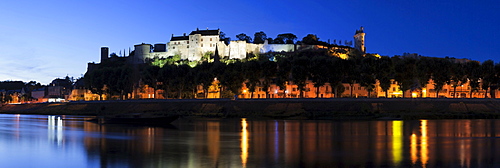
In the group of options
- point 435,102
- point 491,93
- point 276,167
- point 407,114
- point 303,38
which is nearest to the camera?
point 276,167

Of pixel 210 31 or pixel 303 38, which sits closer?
pixel 210 31

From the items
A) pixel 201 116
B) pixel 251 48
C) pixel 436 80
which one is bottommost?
pixel 201 116

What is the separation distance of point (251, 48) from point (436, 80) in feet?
253

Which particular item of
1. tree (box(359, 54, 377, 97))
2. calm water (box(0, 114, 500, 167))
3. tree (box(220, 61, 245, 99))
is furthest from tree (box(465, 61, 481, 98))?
calm water (box(0, 114, 500, 167))

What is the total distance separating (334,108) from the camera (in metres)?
80.7

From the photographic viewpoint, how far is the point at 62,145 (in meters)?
35.1

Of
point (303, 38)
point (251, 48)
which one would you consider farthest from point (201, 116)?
point (303, 38)

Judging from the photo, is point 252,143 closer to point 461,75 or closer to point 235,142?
point 235,142

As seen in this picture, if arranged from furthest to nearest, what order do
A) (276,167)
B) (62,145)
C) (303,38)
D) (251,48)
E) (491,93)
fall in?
(303,38), (251,48), (491,93), (62,145), (276,167)

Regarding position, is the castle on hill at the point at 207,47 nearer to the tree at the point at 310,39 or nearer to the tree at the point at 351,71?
the tree at the point at 310,39

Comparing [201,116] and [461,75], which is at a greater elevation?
[461,75]

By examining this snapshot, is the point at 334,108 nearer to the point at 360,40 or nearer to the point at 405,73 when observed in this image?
the point at 405,73

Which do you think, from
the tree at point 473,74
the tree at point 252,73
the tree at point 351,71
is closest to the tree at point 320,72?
the tree at point 351,71

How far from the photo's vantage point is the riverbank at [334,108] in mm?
75250
